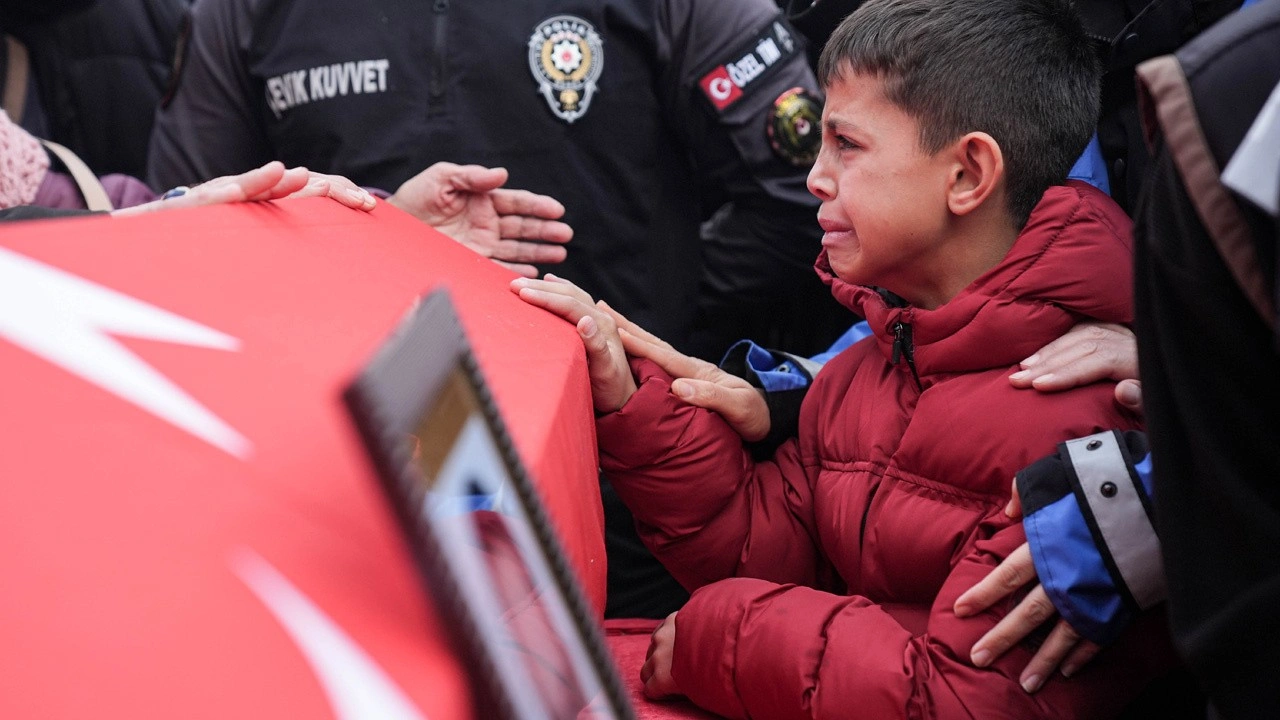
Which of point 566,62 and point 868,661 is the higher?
point 566,62

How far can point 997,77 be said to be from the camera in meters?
1.77

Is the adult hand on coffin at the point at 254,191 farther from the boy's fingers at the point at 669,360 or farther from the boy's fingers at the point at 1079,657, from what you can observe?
the boy's fingers at the point at 1079,657

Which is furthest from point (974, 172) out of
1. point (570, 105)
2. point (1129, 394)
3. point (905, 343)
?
point (570, 105)

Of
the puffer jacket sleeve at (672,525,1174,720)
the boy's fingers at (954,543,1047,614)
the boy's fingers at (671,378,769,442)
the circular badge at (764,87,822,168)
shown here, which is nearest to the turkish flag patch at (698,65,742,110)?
the circular badge at (764,87,822,168)

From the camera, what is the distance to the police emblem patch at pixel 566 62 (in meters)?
2.46

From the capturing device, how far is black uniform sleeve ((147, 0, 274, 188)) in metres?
2.66

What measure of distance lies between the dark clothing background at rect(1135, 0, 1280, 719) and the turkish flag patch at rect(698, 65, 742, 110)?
62.1 inches

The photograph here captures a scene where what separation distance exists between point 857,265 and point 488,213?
793 mm

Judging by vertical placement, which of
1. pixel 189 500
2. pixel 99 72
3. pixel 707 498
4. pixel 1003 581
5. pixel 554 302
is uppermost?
pixel 189 500

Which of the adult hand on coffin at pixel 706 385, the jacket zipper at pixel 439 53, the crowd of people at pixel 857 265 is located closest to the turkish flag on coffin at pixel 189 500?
the crowd of people at pixel 857 265

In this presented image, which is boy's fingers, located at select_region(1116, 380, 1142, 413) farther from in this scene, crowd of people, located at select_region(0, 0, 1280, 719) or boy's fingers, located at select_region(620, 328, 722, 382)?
boy's fingers, located at select_region(620, 328, 722, 382)

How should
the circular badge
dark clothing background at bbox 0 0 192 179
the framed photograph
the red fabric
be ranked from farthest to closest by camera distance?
dark clothing background at bbox 0 0 192 179
the circular badge
the red fabric
the framed photograph

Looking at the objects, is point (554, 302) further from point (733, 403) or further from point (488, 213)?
point (488, 213)

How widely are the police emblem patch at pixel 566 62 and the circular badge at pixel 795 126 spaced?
40 cm
